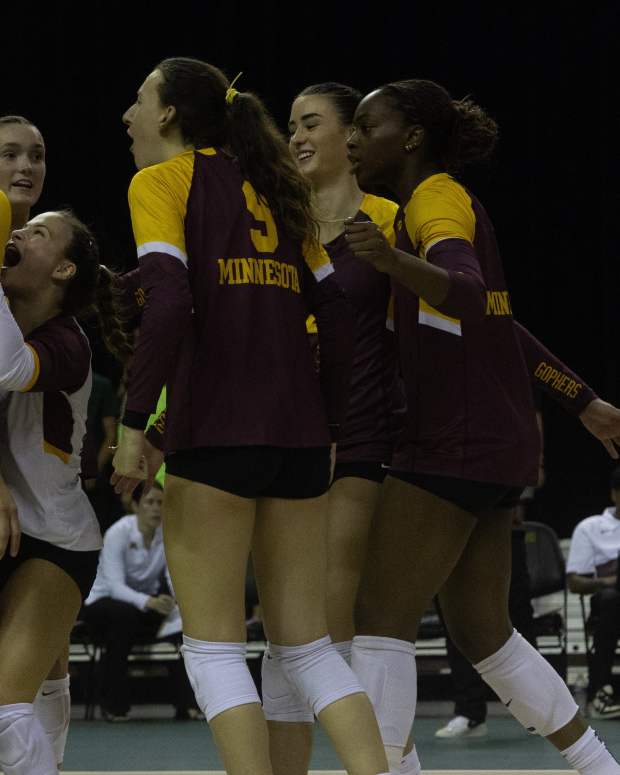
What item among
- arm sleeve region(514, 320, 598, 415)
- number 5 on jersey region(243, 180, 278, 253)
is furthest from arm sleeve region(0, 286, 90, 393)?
arm sleeve region(514, 320, 598, 415)

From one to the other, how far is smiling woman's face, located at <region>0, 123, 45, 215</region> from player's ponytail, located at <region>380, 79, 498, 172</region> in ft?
3.27

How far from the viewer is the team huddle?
2.44 m

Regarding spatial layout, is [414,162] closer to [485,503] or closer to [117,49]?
[485,503]

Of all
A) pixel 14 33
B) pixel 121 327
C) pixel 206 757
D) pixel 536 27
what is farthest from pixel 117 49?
pixel 121 327

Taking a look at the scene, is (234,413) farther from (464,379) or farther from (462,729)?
(462,729)

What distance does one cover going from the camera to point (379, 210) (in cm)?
332

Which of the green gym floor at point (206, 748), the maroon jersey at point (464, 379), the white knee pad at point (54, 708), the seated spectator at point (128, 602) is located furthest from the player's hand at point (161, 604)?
the maroon jersey at point (464, 379)

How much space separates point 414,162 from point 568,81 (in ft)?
18.5

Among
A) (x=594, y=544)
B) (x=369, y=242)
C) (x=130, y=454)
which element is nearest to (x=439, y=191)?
(x=369, y=242)

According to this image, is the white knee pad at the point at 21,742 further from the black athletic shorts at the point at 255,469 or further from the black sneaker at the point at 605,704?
the black sneaker at the point at 605,704

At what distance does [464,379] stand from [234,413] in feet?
2.02

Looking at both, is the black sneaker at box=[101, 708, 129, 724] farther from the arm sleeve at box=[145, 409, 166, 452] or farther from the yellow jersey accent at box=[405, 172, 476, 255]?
the yellow jersey accent at box=[405, 172, 476, 255]

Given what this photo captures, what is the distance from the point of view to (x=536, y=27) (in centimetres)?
814

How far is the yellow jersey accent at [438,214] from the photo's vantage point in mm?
2682
